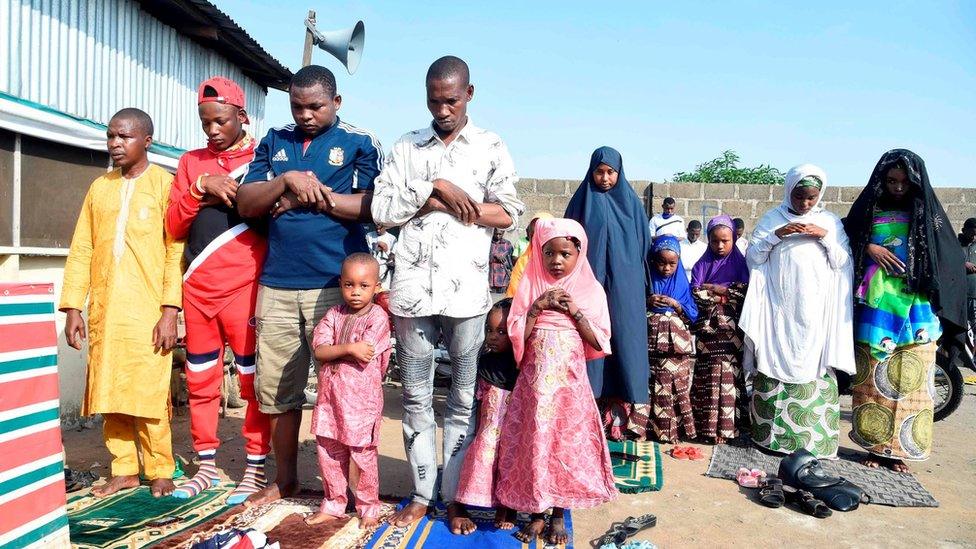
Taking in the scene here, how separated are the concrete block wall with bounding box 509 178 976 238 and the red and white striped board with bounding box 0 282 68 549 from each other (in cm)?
739

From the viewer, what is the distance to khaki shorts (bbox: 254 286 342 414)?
3326 millimetres

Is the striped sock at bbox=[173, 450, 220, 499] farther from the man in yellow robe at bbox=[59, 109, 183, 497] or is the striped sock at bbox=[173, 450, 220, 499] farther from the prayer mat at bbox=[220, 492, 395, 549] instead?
the prayer mat at bbox=[220, 492, 395, 549]

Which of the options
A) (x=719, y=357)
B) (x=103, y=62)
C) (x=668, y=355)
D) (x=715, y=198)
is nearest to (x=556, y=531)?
(x=668, y=355)

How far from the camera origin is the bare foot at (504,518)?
321 centimetres

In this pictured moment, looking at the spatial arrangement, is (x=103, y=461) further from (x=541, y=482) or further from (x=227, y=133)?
(x=541, y=482)

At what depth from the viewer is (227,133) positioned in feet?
11.7

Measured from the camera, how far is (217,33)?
23.1 feet

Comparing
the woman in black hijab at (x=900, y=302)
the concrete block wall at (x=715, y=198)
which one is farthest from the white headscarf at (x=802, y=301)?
the concrete block wall at (x=715, y=198)

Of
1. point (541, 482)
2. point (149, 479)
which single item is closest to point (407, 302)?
point (541, 482)

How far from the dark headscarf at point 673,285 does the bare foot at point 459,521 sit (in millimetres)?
2637

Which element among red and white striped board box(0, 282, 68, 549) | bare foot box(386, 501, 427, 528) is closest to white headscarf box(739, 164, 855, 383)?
bare foot box(386, 501, 427, 528)

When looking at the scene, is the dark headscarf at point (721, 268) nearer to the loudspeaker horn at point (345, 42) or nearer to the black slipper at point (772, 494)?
the black slipper at point (772, 494)

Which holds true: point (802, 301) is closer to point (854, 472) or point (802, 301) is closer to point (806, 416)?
point (806, 416)

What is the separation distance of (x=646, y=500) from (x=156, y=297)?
3044 mm
